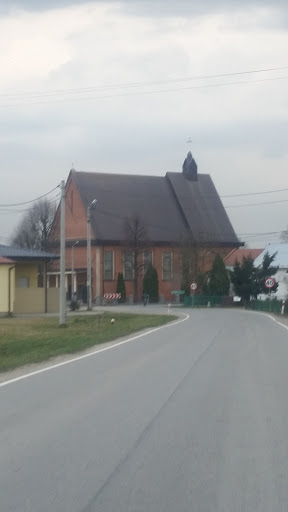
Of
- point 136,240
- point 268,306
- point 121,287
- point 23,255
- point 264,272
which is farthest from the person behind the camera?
point 136,240

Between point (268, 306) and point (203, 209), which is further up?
point (203, 209)

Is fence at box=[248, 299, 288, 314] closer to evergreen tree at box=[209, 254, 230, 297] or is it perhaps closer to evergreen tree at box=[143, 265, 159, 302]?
evergreen tree at box=[209, 254, 230, 297]

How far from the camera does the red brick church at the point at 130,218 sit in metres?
94.1

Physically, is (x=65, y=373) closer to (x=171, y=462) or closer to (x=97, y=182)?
(x=171, y=462)

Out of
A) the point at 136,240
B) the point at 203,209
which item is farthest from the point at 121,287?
the point at 203,209

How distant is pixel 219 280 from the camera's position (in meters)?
86.2

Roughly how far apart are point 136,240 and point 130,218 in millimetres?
2608

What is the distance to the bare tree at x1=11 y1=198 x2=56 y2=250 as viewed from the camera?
102 m

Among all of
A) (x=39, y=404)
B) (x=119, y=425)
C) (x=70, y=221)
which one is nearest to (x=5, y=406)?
(x=39, y=404)

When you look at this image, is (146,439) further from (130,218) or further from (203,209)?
(203,209)

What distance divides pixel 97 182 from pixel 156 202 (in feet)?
23.5

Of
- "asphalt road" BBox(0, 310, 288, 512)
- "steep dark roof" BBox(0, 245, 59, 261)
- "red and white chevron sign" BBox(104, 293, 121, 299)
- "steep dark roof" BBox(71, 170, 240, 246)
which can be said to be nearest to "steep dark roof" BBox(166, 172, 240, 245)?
A: "steep dark roof" BBox(71, 170, 240, 246)

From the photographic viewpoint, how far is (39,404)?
1347cm

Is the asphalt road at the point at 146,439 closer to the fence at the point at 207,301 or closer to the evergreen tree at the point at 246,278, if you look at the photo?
the evergreen tree at the point at 246,278
